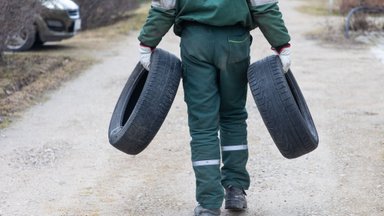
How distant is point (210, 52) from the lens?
4695 mm

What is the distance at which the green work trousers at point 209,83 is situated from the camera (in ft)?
15.4

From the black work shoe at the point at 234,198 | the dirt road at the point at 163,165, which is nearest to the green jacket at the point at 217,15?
the black work shoe at the point at 234,198

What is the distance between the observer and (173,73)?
15.8 feet

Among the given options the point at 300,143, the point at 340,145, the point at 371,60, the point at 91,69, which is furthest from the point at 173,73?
the point at 371,60

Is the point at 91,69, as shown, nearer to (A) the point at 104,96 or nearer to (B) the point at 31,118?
(A) the point at 104,96

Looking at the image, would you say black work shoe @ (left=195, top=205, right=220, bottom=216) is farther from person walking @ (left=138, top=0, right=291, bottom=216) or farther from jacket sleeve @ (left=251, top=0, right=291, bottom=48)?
jacket sleeve @ (left=251, top=0, right=291, bottom=48)

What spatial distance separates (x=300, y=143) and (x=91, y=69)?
7562mm

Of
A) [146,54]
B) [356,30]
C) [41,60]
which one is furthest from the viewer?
[356,30]

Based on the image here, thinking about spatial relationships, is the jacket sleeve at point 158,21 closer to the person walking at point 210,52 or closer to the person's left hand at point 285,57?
the person walking at point 210,52

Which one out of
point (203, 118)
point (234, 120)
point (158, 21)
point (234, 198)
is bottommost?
point (234, 198)

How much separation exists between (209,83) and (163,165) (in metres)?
1.77

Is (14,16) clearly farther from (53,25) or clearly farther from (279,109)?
(279,109)

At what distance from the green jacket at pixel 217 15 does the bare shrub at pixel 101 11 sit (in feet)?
41.5

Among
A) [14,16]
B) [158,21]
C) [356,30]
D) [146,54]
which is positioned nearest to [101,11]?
[356,30]
